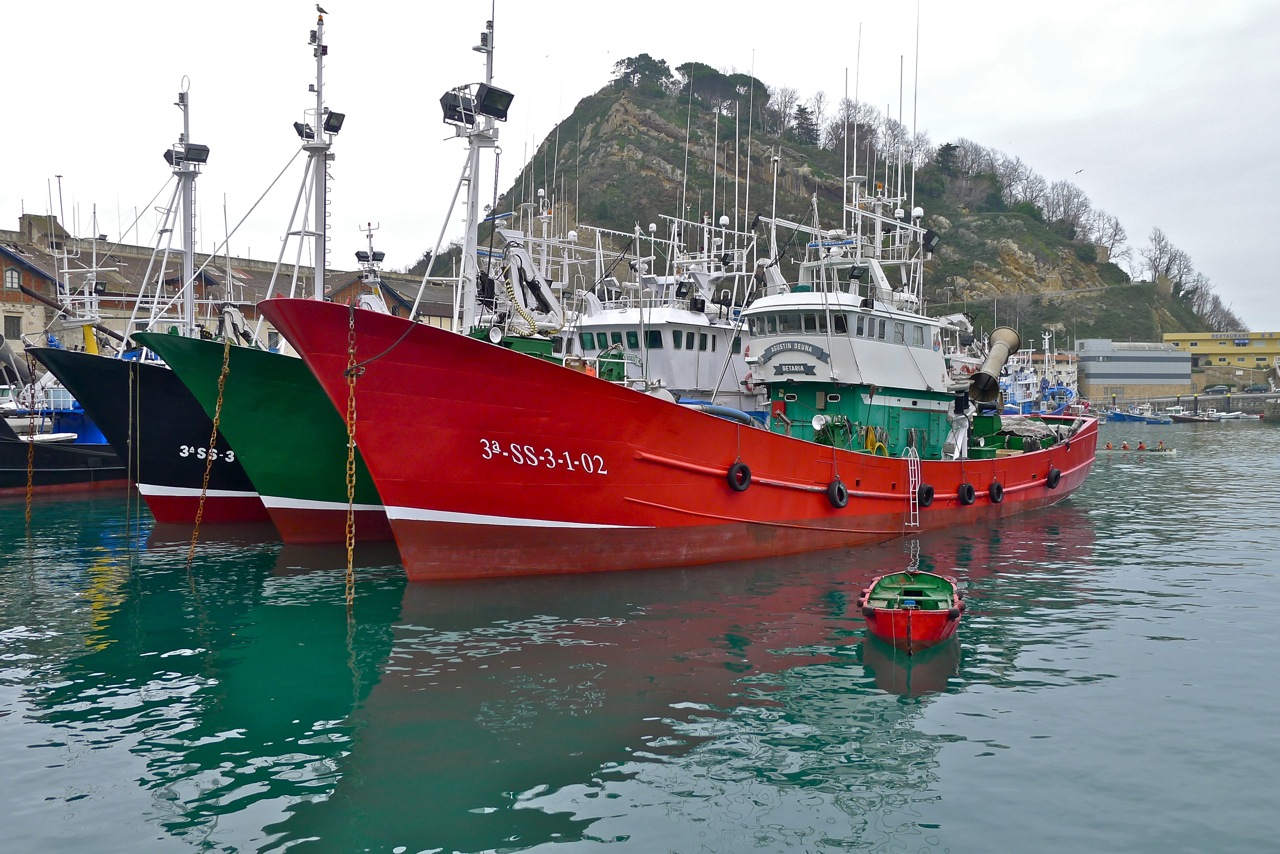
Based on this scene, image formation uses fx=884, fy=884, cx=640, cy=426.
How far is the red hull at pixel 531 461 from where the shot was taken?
12.1 m

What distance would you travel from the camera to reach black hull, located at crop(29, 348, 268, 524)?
18.9 metres

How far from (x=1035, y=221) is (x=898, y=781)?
116m

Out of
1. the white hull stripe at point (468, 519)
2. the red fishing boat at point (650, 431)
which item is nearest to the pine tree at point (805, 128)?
the red fishing boat at point (650, 431)

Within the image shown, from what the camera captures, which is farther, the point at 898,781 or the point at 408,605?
the point at 408,605

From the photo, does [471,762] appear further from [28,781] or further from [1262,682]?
[1262,682]

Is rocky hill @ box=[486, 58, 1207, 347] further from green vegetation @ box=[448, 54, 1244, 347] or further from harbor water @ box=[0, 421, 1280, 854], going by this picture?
harbor water @ box=[0, 421, 1280, 854]

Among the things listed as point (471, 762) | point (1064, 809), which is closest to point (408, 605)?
point (471, 762)

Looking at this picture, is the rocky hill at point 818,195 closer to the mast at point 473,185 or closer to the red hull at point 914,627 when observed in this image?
the mast at point 473,185

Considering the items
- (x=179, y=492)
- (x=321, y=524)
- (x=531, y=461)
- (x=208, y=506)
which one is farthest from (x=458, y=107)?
(x=179, y=492)

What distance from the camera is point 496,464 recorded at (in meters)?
12.7

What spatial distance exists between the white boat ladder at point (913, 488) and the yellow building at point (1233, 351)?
101m

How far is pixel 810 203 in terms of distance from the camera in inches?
3152

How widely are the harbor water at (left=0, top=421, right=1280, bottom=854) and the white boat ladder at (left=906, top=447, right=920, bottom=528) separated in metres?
2.87

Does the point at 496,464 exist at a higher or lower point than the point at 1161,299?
lower
